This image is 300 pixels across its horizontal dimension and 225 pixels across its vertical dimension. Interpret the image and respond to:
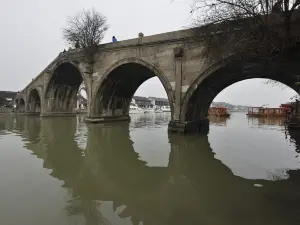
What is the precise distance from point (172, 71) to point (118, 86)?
24.7 ft

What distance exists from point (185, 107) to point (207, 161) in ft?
20.3

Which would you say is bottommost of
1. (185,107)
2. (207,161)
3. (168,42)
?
(207,161)

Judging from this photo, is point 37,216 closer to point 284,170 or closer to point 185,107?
point 284,170

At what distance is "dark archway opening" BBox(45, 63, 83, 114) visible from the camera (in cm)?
2688

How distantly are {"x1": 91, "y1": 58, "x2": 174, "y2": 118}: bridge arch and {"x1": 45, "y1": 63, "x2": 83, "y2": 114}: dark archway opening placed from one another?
316 inches

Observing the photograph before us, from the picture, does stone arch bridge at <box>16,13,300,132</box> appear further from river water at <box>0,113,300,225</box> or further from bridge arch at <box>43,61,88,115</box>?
river water at <box>0,113,300,225</box>

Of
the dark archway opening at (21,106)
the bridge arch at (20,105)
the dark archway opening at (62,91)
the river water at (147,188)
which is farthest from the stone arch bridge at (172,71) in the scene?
the dark archway opening at (21,106)

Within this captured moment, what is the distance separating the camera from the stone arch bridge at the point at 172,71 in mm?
12297

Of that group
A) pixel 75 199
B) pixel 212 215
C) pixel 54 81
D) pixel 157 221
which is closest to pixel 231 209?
pixel 212 215

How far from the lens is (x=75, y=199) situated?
385 cm

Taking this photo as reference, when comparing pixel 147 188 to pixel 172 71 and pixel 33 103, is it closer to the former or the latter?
pixel 172 71

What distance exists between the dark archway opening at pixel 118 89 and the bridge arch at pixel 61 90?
7.92 m

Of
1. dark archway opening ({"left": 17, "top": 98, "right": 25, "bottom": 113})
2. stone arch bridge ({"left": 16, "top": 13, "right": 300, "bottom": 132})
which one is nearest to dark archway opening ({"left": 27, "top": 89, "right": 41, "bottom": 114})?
dark archway opening ({"left": 17, "top": 98, "right": 25, "bottom": 113})

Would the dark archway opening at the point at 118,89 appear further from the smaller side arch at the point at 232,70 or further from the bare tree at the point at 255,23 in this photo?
the bare tree at the point at 255,23
